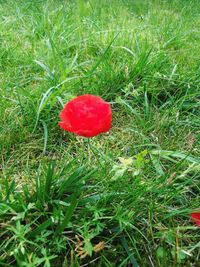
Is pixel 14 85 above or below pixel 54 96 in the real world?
below

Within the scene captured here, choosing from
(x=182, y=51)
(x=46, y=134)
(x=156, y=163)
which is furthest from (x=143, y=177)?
(x=182, y=51)

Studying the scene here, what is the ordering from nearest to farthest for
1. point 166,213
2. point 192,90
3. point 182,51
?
point 166,213 < point 192,90 < point 182,51

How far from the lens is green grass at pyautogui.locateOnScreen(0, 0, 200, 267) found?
102 cm

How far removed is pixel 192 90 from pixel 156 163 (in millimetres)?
556

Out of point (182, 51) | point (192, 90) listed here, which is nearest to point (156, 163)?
point (192, 90)

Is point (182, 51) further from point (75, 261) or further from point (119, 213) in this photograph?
point (75, 261)

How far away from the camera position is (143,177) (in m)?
1.25

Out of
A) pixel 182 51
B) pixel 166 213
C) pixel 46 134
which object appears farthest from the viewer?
pixel 182 51

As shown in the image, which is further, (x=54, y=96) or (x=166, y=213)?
(x=54, y=96)

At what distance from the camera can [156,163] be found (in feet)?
4.00

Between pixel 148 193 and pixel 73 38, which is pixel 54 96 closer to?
pixel 148 193

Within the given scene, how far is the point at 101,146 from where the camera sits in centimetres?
139

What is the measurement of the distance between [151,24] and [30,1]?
0.78 meters

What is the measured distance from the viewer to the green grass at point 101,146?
1024 millimetres
